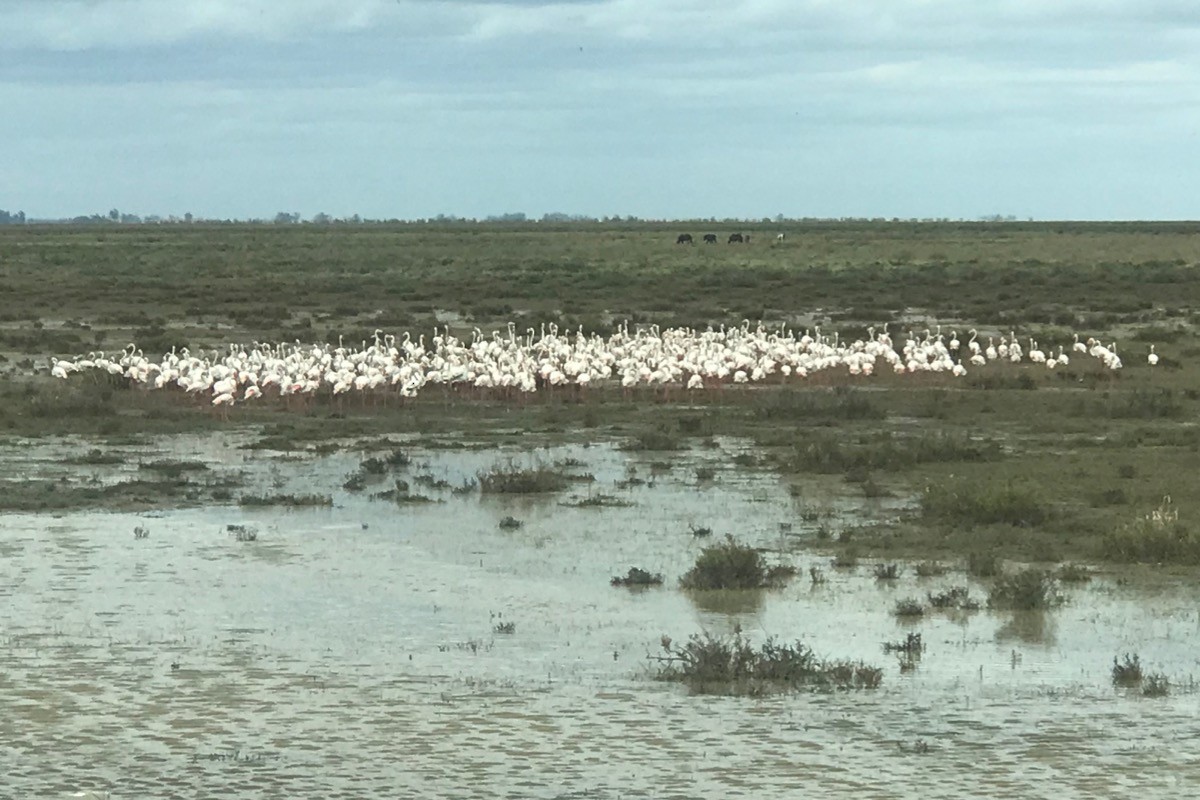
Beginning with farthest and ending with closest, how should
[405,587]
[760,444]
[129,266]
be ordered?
[129,266] < [760,444] < [405,587]

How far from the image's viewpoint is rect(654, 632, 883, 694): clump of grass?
9.77 m

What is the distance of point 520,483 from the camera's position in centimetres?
1698

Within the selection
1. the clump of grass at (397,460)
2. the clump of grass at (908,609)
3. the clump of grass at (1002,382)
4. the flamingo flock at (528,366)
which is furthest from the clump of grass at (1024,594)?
the clump of grass at (1002,382)

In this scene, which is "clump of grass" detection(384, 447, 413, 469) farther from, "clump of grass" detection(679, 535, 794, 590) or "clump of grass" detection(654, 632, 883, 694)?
"clump of grass" detection(654, 632, 883, 694)

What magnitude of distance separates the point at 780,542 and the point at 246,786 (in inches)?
278

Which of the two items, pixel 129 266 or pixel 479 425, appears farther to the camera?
pixel 129 266

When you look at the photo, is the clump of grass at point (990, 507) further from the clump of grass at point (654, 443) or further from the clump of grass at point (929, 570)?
the clump of grass at point (654, 443)

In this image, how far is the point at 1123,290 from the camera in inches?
1994

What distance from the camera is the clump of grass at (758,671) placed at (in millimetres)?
9766

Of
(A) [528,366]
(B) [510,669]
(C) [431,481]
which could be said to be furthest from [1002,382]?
(B) [510,669]

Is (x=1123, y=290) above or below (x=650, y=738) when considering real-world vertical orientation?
above

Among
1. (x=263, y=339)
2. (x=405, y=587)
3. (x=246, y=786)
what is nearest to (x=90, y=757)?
(x=246, y=786)

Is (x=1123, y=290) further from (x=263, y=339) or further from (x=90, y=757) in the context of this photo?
(x=90, y=757)

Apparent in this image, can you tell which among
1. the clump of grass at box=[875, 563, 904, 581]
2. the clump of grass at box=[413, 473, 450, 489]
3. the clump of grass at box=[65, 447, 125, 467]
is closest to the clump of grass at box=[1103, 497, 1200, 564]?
the clump of grass at box=[875, 563, 904, 581]
